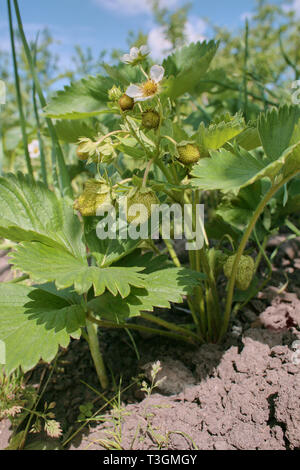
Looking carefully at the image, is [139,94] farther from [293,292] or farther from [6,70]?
[6,70]

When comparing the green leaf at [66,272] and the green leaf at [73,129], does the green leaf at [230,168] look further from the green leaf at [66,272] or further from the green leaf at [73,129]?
the green leaf at [73,129]

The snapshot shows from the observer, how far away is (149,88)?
708mm

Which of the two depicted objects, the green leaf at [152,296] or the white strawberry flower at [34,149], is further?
the white strawberry flower at [34,149]

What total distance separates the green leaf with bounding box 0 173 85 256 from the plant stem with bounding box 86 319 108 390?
18cm

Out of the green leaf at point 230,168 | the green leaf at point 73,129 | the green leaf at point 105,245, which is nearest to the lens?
the green leaf at point 230,168

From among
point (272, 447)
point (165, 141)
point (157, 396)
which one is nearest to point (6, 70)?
point (165, 141)

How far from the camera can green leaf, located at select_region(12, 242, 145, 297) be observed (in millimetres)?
711

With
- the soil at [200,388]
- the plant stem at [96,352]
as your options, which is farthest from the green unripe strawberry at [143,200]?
the soil at [200,388]

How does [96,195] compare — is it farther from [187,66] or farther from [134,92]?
[187,66]

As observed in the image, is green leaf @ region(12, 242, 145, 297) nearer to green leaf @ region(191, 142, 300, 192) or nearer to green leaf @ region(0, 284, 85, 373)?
green leaf @ region(0, 284, 85, 373)

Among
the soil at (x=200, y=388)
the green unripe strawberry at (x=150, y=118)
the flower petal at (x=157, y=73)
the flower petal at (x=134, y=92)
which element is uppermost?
the flower petal at (x=157, y=73)

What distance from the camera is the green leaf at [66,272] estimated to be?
0.71 m

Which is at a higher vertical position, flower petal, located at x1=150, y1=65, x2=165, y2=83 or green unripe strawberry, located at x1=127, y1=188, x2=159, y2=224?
flower petal, located at x1=150, y1=65, x2=165, y2=83

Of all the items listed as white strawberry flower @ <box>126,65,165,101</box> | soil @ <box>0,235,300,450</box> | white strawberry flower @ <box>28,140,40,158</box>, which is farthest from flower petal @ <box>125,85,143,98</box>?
white strawberry flower @ <box>28,140,40,158</box>
